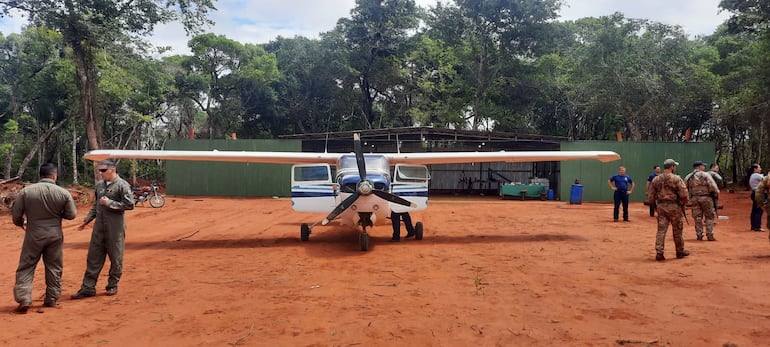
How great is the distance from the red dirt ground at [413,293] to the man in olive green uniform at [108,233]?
30 centimetres

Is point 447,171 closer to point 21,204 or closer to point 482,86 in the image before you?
point 482,86

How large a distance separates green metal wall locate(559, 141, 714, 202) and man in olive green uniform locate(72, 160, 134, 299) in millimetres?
22135

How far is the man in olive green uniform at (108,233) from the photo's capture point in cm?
623

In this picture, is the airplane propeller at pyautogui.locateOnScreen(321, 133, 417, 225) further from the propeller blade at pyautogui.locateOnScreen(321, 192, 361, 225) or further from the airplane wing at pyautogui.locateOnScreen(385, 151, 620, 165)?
the airplane wing at pyautogui.locateOnScreen(385, 151, 620, 165)

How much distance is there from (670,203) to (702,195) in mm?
2668

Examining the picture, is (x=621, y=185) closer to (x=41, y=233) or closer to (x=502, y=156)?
(x=502, y=156)

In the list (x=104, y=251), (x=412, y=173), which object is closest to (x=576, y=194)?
(x=412, y=173)

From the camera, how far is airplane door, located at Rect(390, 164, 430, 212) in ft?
37.4

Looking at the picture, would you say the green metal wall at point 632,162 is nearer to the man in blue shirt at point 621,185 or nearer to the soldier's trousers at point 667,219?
the man in blue shirt at point 621,185

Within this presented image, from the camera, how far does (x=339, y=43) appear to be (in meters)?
41.8

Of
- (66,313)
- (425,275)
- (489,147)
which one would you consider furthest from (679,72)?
(66,313)

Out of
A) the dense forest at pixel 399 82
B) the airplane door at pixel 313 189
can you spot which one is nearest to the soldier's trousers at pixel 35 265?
the airplane door at pixel 313 189

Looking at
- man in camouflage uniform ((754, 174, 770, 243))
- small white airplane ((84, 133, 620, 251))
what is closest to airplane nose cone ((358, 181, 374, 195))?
small white airplane ((84, 133, 620, 251))

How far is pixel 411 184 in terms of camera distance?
11609 millimetres
